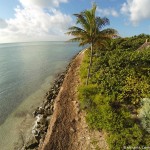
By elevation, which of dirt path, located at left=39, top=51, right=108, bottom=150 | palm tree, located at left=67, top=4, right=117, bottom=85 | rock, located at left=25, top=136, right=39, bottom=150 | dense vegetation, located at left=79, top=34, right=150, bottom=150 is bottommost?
rock, located at left=25, top=136, right=39, bottom=150

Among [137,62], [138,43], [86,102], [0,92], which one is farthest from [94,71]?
[138,43]

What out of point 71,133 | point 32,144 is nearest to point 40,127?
point 32,144

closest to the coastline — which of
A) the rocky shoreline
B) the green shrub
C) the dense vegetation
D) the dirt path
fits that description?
the rocky shoreline

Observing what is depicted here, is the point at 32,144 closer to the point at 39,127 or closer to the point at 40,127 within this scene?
the point at 40,127

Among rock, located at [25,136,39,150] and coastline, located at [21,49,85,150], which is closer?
rock, located at [25,136,39,150]

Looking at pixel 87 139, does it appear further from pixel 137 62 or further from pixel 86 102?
pixel 137 62

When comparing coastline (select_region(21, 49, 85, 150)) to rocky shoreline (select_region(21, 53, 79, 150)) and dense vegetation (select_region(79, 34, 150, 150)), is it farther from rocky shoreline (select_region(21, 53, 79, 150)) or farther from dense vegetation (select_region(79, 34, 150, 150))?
dense vegetation (select_region(79, 34, 150, 150))

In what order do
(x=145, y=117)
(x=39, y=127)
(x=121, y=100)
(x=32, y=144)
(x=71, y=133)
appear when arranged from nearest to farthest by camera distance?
(x=145, y=117) → (x=71, y=133) → (x=32, y=144) → (x=121, y=100) → (x=39, y=127)

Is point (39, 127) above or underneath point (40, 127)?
underneath
